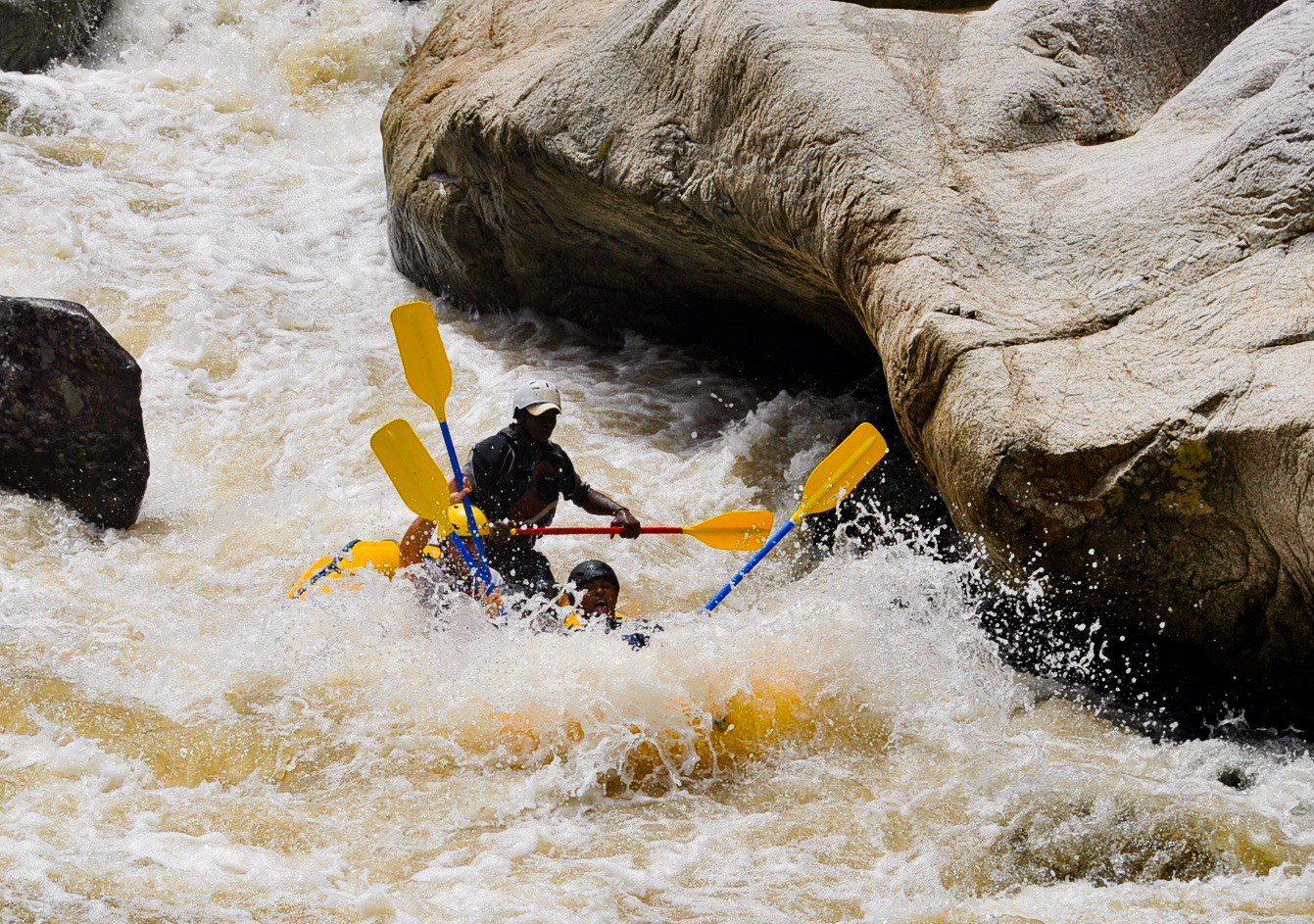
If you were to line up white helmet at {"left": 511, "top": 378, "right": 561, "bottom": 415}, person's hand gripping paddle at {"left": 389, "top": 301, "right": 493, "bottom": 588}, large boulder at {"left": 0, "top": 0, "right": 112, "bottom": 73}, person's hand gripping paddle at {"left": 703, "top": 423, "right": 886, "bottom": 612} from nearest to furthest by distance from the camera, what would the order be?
white helmet at {"left": 511, "top": 378, "right": 561, "bottom": 415}, person's hand gripping paddle at {"left": 703, "top": 423, "right": 886, "bottom": 612}, person's hand gripping paddle at {"left": 389, "top": 301, "right": 493, "bottom": 588}, large boulder at {"left": 0, "top": 0, "right": 112, "bottom": 73}

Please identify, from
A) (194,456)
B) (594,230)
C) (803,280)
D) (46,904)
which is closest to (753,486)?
(803,280)

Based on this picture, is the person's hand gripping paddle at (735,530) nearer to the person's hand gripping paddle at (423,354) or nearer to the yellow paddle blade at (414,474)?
the yellow paddle blade at (414,474)

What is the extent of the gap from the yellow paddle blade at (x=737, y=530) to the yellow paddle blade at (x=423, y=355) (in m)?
1.13

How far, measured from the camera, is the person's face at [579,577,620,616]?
4184mm

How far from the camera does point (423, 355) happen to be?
4746 mm

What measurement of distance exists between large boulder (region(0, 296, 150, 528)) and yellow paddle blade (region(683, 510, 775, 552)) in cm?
245

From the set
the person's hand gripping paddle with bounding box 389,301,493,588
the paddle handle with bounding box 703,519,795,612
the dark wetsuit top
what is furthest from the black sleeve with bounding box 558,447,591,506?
the paddle handle with bounding box 703,519,795,612

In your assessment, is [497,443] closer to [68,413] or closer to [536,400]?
[536,400]

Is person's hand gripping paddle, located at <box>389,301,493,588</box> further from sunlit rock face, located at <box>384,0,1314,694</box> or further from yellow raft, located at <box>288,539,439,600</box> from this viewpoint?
sunlit rock face, located at <box>384,0,1314,694</box>

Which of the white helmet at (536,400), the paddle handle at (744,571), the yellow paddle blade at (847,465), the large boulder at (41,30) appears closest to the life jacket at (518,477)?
the white helmet at (536,400)

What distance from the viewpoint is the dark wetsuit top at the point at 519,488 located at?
4.37 m

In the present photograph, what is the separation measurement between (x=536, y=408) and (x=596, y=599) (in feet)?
2.30

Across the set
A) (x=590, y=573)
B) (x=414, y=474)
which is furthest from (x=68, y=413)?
(x=590, y=573)

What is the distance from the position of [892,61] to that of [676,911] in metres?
3.52
